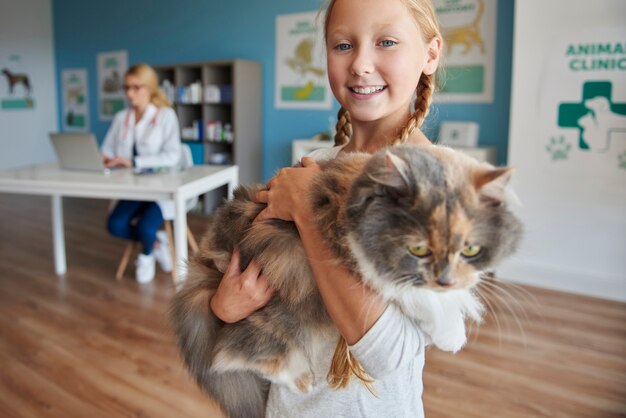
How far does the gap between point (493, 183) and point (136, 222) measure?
3.47 metres

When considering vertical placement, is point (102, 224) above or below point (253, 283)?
below

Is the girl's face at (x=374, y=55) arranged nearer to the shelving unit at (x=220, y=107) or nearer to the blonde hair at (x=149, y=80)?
the blonde hair at (x=149, y=80)

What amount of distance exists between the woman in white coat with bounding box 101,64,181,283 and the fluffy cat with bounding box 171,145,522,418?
8.81ft

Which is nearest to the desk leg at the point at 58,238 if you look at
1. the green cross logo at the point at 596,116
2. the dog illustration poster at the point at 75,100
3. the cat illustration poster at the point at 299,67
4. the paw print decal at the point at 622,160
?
the cat illustration poster at the point at 299,67

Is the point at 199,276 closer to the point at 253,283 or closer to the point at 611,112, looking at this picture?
the point at 253,283

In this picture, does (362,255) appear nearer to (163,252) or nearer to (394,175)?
(394,175)

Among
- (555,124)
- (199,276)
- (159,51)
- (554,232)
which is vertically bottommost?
(554,232)

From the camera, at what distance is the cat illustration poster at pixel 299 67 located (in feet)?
17.6

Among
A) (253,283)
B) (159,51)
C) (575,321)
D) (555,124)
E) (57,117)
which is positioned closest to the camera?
(253,283)

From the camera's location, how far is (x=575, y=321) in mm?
3088

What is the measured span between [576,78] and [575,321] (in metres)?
1.70

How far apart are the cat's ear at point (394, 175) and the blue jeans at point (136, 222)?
126 inches

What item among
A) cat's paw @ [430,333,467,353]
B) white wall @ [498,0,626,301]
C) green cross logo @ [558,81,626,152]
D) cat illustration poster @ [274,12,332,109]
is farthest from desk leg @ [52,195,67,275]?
green cross logo @ [558,81,626,152]

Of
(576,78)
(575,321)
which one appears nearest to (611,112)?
(576,78)
